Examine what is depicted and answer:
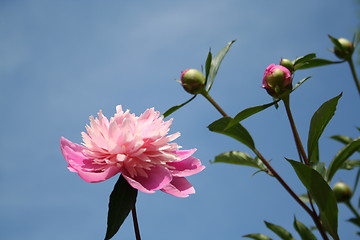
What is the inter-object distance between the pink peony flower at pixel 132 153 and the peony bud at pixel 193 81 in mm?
220

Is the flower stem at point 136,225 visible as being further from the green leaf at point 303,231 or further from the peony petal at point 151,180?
the green leaf at point 303,231

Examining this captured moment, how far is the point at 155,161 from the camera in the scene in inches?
40.8

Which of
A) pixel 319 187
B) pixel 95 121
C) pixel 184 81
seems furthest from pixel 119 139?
pixel 319 187

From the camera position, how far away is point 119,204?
972 millimetres

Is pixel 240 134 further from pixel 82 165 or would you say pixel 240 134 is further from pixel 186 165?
pixel 82 165

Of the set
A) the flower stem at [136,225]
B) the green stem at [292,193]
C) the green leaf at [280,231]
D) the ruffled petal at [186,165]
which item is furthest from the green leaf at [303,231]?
the flower stem at [136,225]

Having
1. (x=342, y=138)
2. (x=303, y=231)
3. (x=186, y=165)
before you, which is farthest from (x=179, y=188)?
(x=342, y=138)

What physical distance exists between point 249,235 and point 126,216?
20.0 inches

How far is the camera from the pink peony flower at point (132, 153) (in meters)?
1.00

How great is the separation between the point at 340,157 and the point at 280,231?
1.00 ft

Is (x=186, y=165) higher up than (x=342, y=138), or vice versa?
(x=342, y=138)

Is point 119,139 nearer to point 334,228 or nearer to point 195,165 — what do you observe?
point 195,165

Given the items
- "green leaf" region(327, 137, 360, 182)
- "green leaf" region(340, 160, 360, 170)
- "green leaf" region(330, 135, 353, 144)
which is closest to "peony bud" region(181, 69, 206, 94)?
"green leaf" region(327, 137, 360, 182)

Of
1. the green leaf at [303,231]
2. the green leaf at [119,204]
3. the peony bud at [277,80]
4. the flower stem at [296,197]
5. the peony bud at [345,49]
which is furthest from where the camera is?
the peony bud at [345,49]
